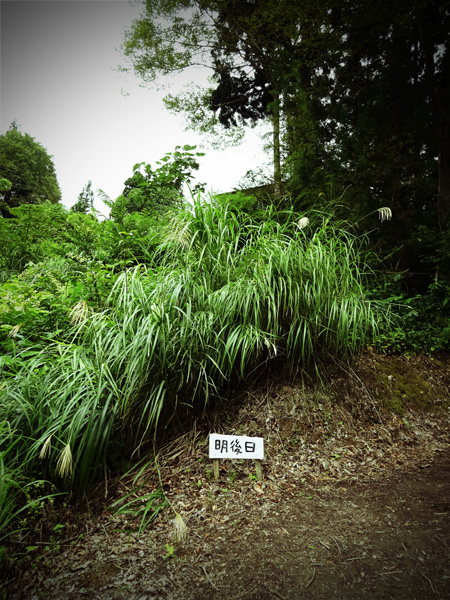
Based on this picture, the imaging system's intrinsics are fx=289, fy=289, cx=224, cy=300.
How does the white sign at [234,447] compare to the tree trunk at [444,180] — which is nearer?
the white sign at [234,447]

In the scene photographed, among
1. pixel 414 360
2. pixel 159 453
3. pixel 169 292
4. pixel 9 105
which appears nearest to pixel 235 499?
pixel 159 453

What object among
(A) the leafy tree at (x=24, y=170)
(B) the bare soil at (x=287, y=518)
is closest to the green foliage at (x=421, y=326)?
(B) the bare soil at (x=287, y=518)

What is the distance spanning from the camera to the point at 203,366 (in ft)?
6.08

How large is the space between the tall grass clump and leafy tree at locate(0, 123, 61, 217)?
759 inches

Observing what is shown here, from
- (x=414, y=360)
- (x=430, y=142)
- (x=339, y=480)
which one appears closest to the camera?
(x=339, y=480)

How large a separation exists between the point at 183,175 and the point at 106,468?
3.54 m

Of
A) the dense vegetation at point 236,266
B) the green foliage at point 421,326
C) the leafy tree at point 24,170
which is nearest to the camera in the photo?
the dense vegetation at point 236,266

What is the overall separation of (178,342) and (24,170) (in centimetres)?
2457

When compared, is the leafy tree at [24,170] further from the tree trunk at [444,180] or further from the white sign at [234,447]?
the white sign at [234,447]

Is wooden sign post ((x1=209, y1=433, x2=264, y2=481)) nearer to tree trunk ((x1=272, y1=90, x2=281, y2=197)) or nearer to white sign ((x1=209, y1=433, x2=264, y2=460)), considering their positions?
white sign ((x1=209, y1=433, x2=264, y2=460))

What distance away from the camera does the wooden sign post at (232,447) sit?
1640mm

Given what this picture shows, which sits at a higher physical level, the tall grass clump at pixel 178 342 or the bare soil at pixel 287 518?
the tall grass clump at pixel 178 342

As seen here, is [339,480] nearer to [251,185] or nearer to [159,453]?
[159,453]

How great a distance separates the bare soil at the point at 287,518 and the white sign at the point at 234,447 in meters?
0.22
